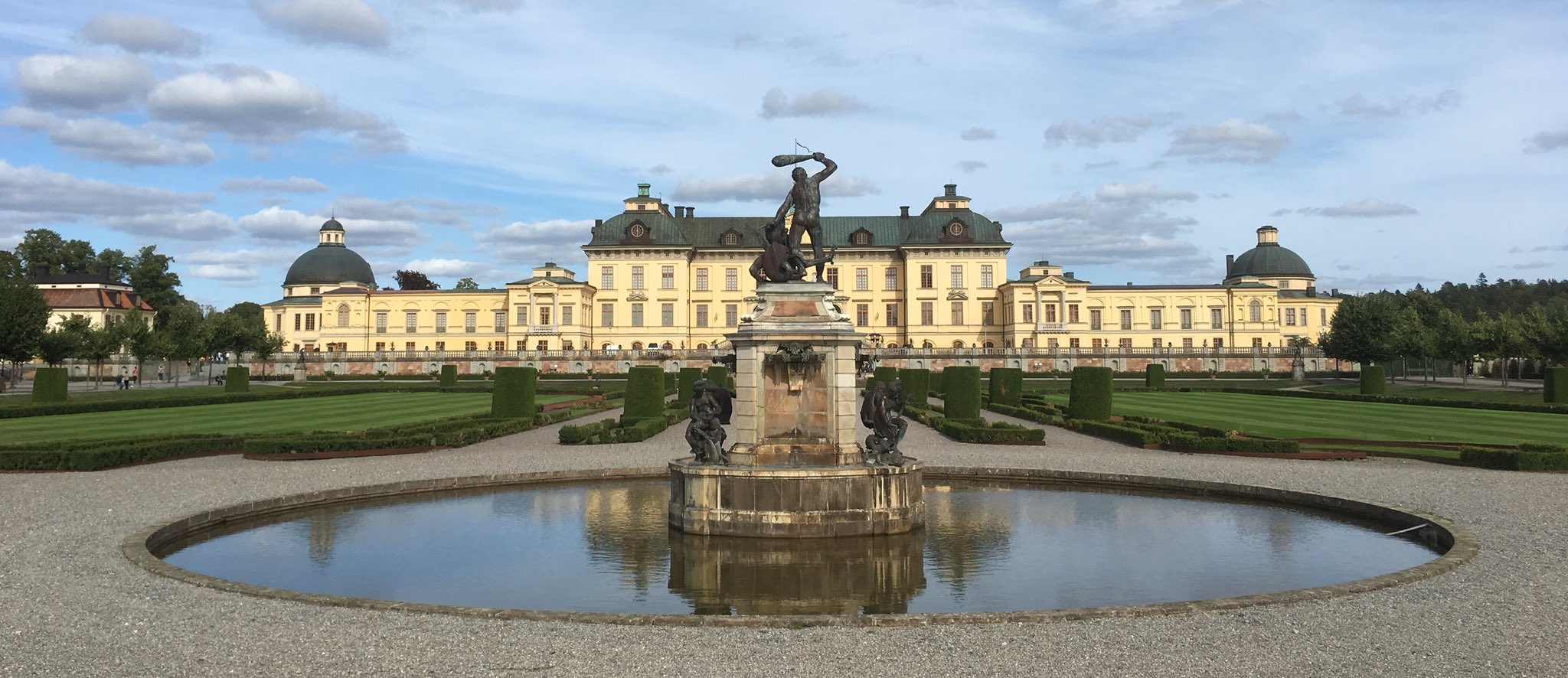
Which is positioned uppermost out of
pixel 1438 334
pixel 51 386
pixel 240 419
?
pixel 1438 334

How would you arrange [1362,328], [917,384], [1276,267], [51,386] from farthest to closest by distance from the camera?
[1276,267] → [1362,328] → [917,384] → [51,386]

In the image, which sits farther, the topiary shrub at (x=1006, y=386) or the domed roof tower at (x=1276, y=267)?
the domed roof tower at (x=1276, y=267)

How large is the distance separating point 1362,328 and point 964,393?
171 feet

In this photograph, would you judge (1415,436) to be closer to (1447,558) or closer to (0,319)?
(1447,558)

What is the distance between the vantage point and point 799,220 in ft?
44.8

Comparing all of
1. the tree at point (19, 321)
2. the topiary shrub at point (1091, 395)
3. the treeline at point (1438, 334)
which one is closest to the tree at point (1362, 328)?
the treeline at point (1438, 334)

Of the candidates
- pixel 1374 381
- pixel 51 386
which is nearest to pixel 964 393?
pixel 1374 381

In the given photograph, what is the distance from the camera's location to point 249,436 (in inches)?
822

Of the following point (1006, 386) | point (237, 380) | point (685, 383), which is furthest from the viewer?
point (237, 380)

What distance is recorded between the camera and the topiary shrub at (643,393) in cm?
2923

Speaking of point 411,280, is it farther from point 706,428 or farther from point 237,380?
point 706,428

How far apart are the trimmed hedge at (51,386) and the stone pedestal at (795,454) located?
99.1 ft

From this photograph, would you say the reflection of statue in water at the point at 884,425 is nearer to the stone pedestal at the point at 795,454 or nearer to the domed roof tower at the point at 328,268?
the stone pedestal at the point at 795,454

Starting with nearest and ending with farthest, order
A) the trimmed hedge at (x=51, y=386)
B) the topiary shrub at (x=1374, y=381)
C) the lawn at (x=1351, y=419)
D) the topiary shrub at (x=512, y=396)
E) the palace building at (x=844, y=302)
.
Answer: the lawn at (x=1351, y=419)
the topiary shrub at (x=512, y=396)
the trimmed hedge at (x=51, y=386)
the topiary shrub at (x=1374, y=381)
the palace building at (x=844, y=302)
